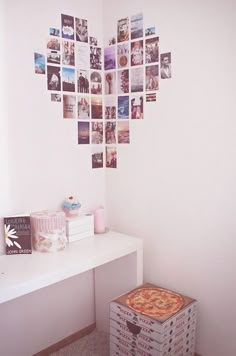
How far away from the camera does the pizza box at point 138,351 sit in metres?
1.84

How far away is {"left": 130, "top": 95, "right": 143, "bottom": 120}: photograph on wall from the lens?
215cm

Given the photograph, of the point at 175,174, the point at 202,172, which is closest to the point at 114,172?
the point at 175,174

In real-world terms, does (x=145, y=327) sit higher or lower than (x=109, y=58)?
lower

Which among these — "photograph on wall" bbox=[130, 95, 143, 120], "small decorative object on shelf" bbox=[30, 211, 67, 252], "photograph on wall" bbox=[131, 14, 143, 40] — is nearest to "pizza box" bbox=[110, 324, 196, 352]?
"small decorative object on shelf" bbox=[30, 211, 67, 252]

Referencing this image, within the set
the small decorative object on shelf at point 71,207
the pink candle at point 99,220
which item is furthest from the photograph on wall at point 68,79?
the pink candle at point 99,220

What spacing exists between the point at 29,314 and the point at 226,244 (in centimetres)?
116

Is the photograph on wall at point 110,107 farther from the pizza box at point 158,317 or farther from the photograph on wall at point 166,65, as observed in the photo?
the pizza box at point 158,317

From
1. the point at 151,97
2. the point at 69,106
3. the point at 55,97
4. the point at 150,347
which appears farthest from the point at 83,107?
the point at 150,347

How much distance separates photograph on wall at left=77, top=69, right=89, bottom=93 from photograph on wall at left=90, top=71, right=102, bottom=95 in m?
0.04

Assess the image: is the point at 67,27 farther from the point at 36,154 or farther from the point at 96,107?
the point at 36,154

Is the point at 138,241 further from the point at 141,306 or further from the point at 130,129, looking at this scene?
the point at 130,129

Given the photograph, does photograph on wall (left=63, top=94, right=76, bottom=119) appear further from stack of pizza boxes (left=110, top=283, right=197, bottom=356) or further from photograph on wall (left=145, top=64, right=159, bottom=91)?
stack of pizza boxes (left=110, top=283, right=197, bottom=356)

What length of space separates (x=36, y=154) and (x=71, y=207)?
0.36m

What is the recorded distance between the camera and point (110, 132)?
2.34m
